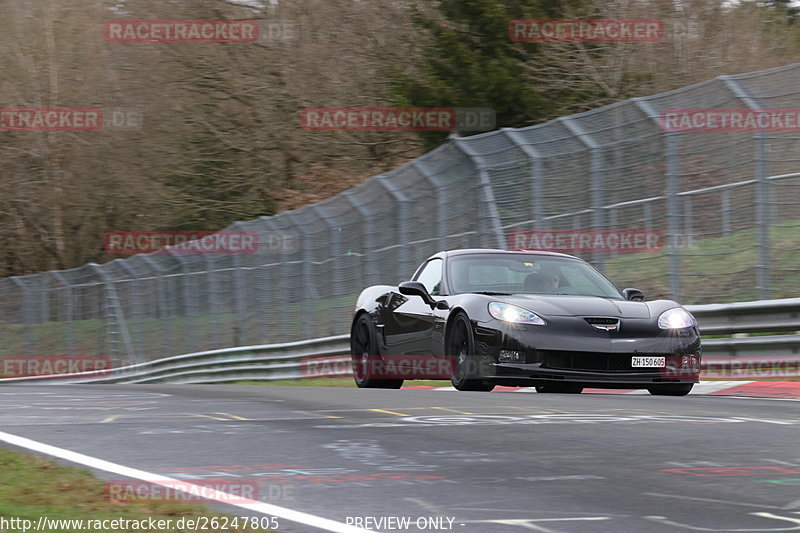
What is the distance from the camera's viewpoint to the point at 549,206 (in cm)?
1600

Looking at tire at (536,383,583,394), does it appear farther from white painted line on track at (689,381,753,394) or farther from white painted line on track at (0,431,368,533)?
white painted line on track at (0,431,368,533)

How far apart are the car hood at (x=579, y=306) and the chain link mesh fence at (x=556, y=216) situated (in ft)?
7.83

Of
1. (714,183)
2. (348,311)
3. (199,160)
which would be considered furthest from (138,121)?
(714,183)

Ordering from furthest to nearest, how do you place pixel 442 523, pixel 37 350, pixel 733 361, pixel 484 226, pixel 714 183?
pixel 37 350
pixel 484 226
pixel 714 183
pixel 733 361
pixel 442 523

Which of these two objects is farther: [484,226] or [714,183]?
[484,226]

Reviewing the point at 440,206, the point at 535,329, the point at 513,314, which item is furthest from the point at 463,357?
the point at 440,206

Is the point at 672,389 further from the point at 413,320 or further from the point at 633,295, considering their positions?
the point at 413,320

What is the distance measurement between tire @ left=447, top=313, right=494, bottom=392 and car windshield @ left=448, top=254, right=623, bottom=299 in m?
0.51

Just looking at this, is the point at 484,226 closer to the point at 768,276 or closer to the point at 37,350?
the point at 768,276

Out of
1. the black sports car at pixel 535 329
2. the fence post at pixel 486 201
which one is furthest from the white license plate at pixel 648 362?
the fence post at pixel 486 201

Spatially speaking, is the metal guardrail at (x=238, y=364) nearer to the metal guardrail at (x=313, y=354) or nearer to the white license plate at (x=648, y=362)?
the metal guardrail at (x=313, y=354)

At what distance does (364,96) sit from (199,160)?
517 centimetres

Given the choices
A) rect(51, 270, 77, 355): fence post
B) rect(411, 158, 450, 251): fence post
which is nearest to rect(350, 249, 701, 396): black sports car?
rect(411, 158, 450, 251): fence post

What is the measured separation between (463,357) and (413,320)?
121cm
